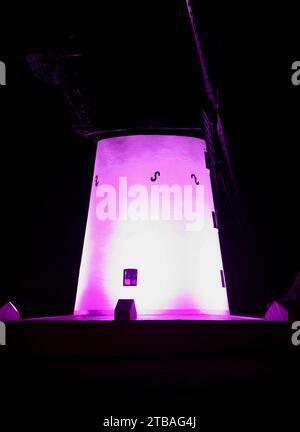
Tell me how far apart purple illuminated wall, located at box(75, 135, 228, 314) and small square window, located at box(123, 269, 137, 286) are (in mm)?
88

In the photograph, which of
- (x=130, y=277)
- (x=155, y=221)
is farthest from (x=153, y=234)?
(x=130, y=277)

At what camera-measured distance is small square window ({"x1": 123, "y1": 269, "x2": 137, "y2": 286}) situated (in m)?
13.0

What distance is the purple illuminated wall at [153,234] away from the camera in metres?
13.0

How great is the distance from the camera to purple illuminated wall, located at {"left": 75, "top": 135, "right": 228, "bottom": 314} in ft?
42.8

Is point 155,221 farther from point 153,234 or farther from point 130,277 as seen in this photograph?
point 130,277

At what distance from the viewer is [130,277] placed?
13.0 metres

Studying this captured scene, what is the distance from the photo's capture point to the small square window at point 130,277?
42.7ft

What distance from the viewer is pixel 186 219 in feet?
44.2

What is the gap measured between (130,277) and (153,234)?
42.9 inches

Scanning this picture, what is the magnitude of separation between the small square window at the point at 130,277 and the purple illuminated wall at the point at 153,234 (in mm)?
88
